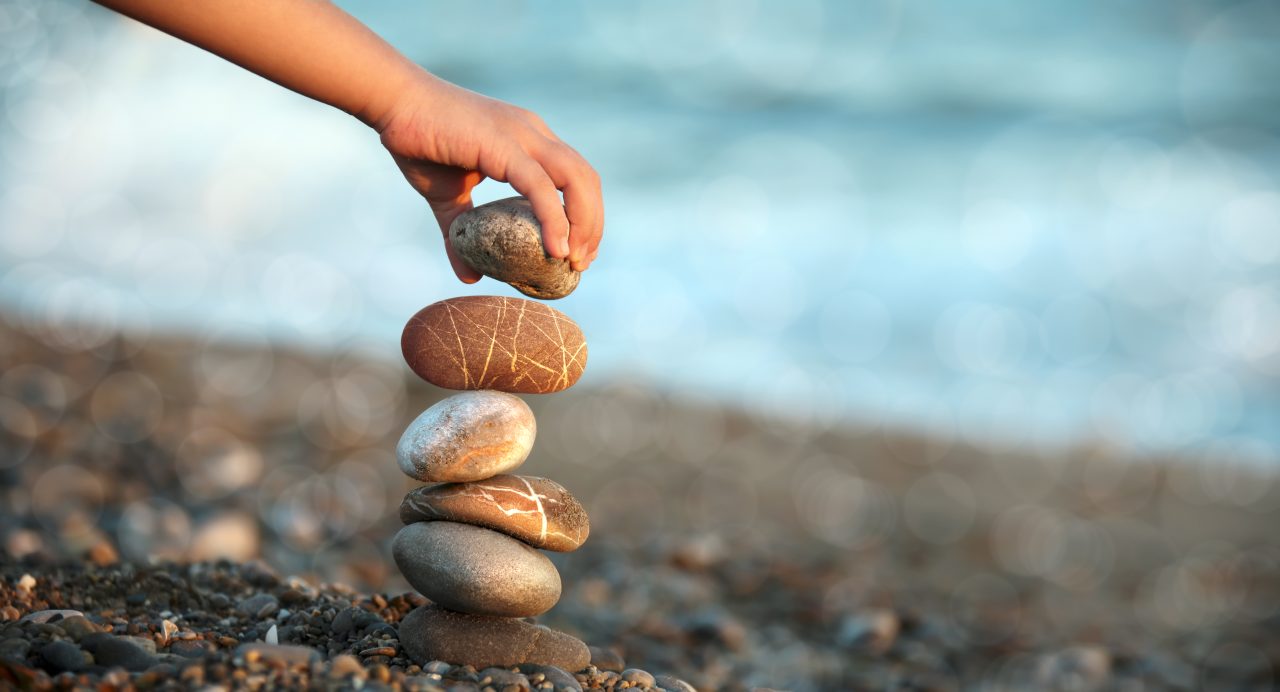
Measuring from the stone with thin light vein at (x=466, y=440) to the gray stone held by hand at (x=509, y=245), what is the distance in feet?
1.53

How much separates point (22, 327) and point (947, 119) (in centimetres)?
1399

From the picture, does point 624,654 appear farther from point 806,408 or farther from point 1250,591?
point 806,408

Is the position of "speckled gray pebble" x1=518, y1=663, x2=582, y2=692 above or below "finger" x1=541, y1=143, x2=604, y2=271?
below

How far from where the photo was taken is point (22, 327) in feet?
35.8

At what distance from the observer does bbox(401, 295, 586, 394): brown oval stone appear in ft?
11.1

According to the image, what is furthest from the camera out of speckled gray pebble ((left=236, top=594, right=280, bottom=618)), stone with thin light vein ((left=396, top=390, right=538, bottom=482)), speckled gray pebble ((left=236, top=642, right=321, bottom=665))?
speckled gray pebble ((left=236, top=594, right=280, bottom=618))

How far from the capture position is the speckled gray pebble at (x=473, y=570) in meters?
3.20

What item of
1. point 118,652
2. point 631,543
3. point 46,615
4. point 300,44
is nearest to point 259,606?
point 46,615

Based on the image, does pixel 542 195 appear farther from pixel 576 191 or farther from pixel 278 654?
pixel 278 654

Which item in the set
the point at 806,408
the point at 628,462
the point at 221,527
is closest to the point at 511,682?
the point at 221,527

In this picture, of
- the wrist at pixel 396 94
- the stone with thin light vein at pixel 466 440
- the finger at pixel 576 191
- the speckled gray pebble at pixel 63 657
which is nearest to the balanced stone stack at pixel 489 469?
the stone with thin light vein at pixel 466 440

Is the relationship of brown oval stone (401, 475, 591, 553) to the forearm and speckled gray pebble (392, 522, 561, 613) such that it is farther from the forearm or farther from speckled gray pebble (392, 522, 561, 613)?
the forearm

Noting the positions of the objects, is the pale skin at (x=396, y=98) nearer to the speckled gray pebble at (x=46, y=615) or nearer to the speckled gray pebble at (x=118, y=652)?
the speckled gray pebble at (x=118, y=652)

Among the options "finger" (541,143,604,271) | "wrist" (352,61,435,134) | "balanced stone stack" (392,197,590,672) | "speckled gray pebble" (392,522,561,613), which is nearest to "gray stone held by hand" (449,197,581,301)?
"balanced stone stack" (392,197,590,672)
